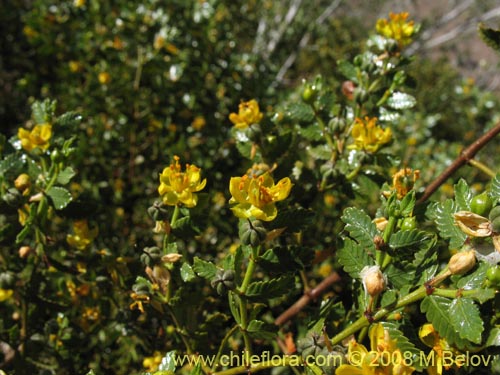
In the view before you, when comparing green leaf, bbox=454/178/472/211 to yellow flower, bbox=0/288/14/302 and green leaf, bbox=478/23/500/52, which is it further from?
yellow flower, bbox=0/288/14/302

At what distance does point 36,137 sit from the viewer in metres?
1.12

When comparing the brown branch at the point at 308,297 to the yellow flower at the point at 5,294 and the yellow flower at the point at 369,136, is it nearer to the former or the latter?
the yellow flower at the point at 369,136

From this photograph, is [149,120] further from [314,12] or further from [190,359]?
[314,12]

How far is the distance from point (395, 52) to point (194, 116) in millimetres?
1352

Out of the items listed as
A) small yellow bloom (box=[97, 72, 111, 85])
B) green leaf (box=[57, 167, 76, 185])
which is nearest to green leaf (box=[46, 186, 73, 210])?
green leaf (box=[57, 167, 76, 185])

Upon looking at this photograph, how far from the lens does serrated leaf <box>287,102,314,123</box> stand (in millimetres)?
1252

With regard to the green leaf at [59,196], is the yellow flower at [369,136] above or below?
above

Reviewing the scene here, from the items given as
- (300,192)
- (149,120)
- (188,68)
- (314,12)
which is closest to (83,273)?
(300,192)

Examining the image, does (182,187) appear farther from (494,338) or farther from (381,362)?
(494,338)

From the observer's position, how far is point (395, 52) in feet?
4.24

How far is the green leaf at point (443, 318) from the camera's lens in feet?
2.34

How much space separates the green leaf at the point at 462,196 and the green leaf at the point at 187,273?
49 cm

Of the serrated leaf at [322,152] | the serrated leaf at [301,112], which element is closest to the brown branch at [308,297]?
Answer: the serrated leaf at [322,152]

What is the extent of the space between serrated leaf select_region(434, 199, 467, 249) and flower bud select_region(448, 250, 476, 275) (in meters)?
0.07
